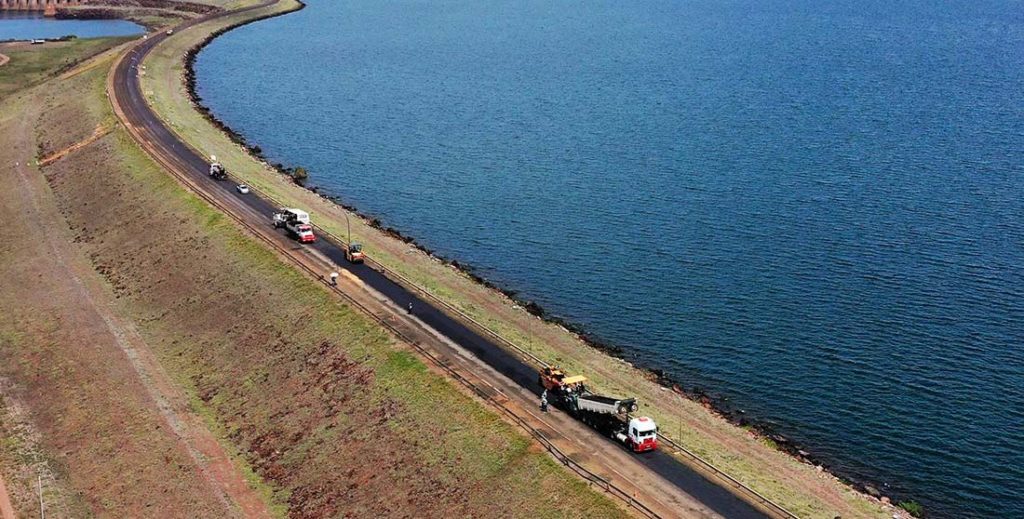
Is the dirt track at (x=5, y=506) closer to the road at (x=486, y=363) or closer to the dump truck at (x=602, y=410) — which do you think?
the road at (x=486, y=363)

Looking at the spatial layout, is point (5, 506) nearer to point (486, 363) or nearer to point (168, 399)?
point (168, 399)

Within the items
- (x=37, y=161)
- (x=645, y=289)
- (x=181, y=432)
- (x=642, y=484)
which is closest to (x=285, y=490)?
(x=181, y=432)

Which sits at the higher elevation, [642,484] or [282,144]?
[642,484]

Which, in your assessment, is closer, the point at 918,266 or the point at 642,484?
the point at 642,484

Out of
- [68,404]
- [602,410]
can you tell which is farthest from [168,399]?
[602,410]

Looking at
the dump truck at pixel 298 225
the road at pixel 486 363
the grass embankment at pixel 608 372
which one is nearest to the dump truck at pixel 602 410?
the road at pixel 486 363

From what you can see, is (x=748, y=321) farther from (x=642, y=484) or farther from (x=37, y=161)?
(x=37, y=161)

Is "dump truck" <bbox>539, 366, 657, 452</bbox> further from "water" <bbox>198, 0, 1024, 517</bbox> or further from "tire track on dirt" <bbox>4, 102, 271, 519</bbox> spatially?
"tire track on dirt" <bbox>4, 102, 271, 519</bbox>
